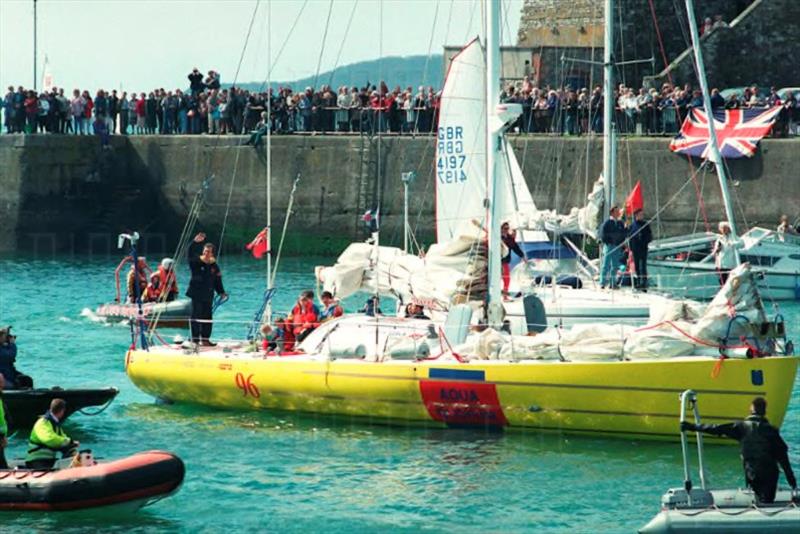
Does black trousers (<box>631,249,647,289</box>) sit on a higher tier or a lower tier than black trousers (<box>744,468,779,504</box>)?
higher

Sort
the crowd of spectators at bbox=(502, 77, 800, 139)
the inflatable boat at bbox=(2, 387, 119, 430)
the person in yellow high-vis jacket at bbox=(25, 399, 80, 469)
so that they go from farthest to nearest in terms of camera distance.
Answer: the crowd of spectators at bbox=(502, 77, 800, 139), the inflatable boat at bbox=(2, 387, 119, 430), the person in yellow high-vis jacket at bbox=(25, 399, 80, 469)

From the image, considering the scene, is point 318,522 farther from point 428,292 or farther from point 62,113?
point 62,113

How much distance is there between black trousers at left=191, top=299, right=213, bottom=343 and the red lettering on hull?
14.1 ft

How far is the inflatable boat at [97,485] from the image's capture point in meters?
18.4

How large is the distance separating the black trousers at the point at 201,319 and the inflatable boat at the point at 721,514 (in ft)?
32.0

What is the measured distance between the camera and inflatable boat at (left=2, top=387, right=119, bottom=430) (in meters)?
22.0

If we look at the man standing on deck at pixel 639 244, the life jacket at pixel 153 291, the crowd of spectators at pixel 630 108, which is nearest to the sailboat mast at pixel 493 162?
the man standing on deck at pixel 639 244

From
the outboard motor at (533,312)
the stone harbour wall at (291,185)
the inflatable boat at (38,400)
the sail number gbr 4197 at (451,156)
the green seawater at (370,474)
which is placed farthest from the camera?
the stone harbour wall at (291,185)

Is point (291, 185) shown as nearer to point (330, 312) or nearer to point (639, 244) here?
point (639, 244)

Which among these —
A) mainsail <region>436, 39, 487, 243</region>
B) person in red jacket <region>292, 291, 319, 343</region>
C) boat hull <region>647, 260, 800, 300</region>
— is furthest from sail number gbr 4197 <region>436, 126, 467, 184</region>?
boat hull <region>647, 260, 800, 300</region>

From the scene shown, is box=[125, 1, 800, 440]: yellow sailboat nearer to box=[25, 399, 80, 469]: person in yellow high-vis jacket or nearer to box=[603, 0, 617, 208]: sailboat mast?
box=[25, 399, 80, 469]: person in yellow high-vis jacket

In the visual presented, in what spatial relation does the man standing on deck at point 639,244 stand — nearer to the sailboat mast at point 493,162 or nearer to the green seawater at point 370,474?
the green seawater at point 370,474

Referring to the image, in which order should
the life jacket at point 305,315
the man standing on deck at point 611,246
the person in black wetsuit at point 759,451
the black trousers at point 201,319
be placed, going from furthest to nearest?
1. the man standing on deck at point 611,246
2. the black trousers at point 201,319
3. the life jacket at point 305,315
4. the person in black wetsuit at point 759,451

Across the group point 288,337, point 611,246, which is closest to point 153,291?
point 611,246
